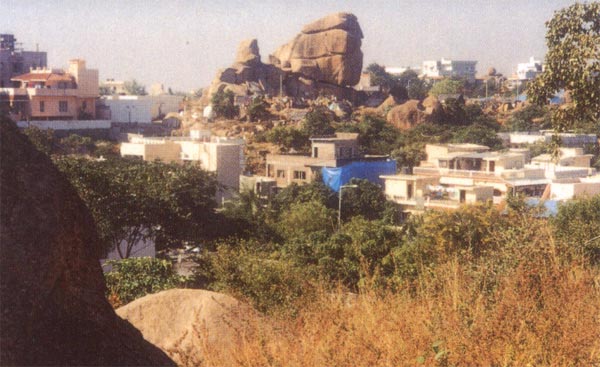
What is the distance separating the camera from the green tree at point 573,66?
5188 millimetres

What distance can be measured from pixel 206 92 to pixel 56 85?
10.7m

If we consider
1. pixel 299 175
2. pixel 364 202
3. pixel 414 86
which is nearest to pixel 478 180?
pixel 364 202

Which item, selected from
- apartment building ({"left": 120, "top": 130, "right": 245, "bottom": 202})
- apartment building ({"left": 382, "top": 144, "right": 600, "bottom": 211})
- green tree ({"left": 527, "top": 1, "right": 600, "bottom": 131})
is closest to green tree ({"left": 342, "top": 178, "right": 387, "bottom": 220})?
apartment building ({"left": 382, "top": 144, "right": 600, "bottom": 211})

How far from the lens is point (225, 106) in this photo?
36.0 meters

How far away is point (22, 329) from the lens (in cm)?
203

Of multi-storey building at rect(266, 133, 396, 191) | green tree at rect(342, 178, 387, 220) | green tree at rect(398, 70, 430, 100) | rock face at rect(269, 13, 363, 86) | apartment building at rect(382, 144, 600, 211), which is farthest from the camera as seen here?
green tree at rect(398, 70, 430, 100)

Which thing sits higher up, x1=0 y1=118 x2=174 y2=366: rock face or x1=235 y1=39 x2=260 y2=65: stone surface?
x1=235 y1=39 x2=260 y2=65: stone surface

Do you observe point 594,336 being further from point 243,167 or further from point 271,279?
point 243,167

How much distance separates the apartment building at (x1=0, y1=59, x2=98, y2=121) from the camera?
31.3m

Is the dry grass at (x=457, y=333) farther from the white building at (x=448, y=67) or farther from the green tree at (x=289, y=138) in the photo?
the white building at (x=448, y=67)

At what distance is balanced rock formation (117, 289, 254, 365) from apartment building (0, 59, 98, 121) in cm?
2790

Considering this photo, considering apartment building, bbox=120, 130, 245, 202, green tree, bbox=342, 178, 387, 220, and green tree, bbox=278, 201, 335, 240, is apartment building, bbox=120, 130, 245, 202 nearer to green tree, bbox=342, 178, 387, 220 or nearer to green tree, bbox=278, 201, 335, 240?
green tree, bbox=342, 178, 387, 220

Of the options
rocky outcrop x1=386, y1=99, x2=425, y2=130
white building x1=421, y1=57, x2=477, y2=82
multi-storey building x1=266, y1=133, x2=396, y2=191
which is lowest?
multi-storey building x1=266, y1=133, x2=396, y2=191

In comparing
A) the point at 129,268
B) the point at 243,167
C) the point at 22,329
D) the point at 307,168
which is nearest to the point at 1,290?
the point at 22,329
